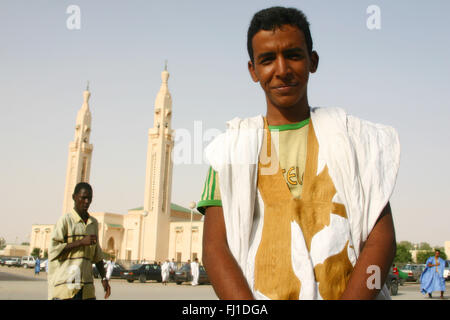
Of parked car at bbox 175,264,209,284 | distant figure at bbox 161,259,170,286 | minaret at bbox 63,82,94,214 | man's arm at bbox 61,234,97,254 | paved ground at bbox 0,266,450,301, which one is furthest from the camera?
minaret at bbox 63,82,94,214

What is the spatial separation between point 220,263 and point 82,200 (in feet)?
10.2

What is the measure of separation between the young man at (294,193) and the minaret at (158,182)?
2053 inches

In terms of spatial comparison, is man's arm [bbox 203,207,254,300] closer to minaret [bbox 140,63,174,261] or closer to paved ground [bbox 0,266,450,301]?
paved ground [bbox 0,266,450,301]

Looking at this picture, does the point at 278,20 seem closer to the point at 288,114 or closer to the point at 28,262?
the point at 288,114

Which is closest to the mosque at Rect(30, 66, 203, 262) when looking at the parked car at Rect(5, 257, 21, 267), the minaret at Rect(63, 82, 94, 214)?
the minaret at Rect(63, 82, 94, 214)

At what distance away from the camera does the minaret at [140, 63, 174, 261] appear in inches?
2112

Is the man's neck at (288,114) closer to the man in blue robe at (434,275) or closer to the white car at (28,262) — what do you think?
the man in blue robe at (434,275)

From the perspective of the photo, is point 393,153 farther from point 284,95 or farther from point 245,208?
point 245,208

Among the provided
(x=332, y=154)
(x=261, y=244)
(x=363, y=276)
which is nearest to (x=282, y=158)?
(x=332, y=154)

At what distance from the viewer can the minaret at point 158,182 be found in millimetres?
53656

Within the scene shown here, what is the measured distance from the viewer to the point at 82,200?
14.2 feet

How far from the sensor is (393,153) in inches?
62.7

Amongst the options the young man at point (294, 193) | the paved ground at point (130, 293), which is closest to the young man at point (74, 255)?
the young man at point (294, 193)

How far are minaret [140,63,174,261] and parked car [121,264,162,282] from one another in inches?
1081
